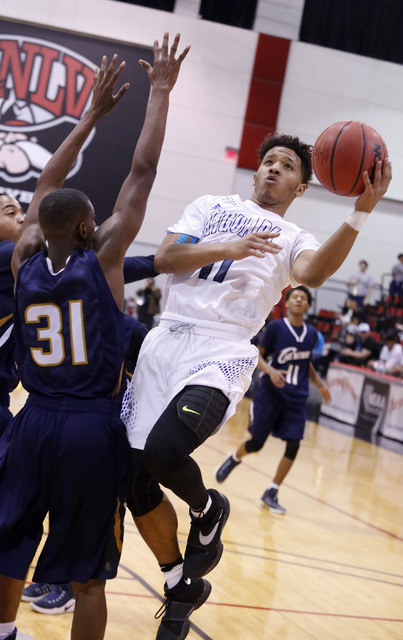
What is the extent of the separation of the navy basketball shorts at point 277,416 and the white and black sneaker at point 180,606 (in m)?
3.96

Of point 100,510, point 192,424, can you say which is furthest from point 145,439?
point 100,510

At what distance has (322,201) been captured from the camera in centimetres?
2058

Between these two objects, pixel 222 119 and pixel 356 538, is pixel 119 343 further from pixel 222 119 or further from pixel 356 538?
pixel 222 119

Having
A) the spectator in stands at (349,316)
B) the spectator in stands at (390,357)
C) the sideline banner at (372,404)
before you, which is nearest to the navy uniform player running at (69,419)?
the sideline banner at (372,404)

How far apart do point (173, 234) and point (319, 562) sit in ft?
10.7

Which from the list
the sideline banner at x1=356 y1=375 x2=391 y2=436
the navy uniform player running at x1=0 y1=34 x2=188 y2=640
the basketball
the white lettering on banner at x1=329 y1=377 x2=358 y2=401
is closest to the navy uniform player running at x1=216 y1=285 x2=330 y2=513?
the basketball

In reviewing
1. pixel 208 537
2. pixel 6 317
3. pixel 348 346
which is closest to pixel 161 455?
pixel 208 537

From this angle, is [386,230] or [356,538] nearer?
[356,538]

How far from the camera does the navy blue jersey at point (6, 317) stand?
3.52 meters

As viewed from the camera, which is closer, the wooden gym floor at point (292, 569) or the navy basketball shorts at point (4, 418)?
the navy basketball shorts at point (4, 418)

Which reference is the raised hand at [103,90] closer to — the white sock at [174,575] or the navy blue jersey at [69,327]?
the navy blue jersey at [69,327]

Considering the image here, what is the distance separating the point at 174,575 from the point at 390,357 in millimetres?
12260

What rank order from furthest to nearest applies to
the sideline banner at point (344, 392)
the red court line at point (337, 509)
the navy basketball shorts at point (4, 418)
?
the sideline banner at point (344, 392) → the red court line at point (337, 509) → the navy basketball shorts at point (4, 418)

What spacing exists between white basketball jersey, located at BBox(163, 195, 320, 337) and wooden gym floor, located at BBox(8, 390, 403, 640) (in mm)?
1643
